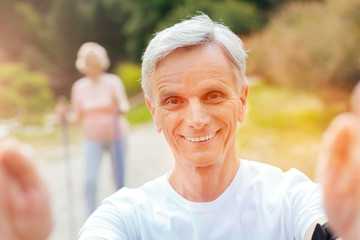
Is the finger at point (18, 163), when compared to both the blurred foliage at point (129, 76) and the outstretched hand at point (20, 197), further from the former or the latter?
the blurred foliage at point (129, 76)

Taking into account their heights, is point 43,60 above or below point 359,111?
above

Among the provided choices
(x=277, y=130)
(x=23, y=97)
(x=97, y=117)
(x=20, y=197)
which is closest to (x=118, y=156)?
(x=97, y=117)

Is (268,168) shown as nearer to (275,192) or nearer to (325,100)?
(275,192)

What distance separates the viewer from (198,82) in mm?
1351

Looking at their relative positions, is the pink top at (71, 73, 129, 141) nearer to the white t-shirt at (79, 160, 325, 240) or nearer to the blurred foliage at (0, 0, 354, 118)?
the white t-shirt at (79, 160, 325, 240)

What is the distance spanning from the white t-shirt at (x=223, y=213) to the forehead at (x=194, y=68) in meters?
0.34

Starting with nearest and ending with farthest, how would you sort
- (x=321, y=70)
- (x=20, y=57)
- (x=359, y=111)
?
(x=359, y=111) < (x=321, y=70) < (x=20, y=57)

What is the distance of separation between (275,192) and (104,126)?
2.61 metres

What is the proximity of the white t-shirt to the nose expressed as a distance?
22 cm

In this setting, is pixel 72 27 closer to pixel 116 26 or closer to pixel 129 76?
pixel 116 26

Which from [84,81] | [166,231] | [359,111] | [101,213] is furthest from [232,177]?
[84,81]

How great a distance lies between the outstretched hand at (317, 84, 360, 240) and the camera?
76 centimetres

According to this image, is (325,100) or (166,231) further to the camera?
(325,100)

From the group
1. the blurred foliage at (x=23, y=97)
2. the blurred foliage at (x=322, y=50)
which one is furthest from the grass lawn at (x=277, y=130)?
the blurred foliage at (x=23, y=97)
